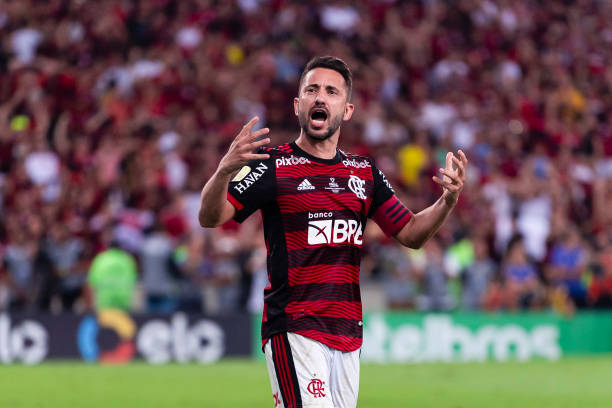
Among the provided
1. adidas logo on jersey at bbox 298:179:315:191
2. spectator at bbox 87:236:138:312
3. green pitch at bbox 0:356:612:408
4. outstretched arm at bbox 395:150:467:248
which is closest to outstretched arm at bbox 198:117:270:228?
adidas logo on jersey at bbox 298:179:315:191

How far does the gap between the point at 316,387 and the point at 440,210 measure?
1164 mm

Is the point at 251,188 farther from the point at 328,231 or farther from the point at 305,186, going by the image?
the point at 328,231

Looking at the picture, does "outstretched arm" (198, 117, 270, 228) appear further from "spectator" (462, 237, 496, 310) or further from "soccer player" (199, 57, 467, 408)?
"spectator" (462, 237, 496, 310)

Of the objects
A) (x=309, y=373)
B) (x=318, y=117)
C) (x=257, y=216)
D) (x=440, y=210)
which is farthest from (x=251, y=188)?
(x=257, y=216)

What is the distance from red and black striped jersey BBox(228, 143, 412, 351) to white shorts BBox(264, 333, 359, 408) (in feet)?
0.16

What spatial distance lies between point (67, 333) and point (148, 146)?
3.48m

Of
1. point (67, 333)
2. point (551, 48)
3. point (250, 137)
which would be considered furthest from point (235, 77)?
point (250, 137)

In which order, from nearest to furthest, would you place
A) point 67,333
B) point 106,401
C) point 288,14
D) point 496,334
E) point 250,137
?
point 250,137 < point 106,401 < point 67,333 < point 496,334 < point 288,14

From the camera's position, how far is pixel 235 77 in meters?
19.4

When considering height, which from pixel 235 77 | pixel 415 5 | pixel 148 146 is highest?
pixel 415 5

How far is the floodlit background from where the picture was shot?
1536 centimetres

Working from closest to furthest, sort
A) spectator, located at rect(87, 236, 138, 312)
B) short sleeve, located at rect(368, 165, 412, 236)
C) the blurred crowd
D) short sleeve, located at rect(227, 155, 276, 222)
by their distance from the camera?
short sleeve, located at rect(227, 155, 276, 222) → short sleeve, located at rect(368, 165, 412, 236) → spectator, located at rect(87, 236, 138, 312) → the blurred crowd

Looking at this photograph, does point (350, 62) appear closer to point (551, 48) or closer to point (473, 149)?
point (473, 149)

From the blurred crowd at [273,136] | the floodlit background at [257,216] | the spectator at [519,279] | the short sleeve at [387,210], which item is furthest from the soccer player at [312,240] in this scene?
the spectator at [519,279]
